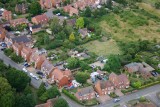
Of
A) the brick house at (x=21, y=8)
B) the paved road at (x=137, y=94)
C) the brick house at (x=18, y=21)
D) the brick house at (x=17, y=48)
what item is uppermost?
the brick house at (x=21, y=8)

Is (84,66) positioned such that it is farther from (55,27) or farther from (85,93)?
(55,27)

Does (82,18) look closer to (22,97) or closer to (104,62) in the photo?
(104,62)

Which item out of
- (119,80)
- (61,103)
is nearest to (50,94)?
(61,103)

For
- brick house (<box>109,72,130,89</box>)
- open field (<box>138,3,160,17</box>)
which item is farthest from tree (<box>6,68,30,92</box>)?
open field (<box>138,3,160,17</box>)

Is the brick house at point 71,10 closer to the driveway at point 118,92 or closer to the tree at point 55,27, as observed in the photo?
the tree at point 55,27

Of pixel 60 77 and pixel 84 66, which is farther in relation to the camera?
pixel 84 66

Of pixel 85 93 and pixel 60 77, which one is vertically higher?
Answer: pixel 60 77

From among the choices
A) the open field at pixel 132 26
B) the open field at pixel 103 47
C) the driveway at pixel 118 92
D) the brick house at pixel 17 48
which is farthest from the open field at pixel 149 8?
the brick house at pixel 17 48

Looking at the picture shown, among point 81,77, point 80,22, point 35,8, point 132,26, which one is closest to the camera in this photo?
point 81,77
